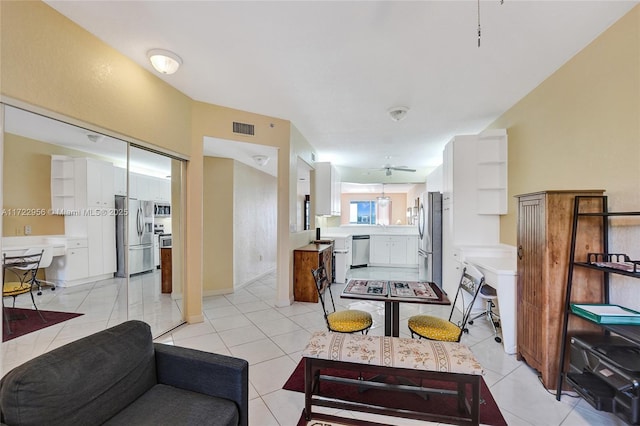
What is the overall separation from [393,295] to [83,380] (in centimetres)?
208

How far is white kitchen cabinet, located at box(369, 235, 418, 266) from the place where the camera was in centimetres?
764

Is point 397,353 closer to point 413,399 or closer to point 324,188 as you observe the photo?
point 413,399

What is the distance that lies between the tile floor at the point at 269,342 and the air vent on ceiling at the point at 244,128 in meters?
2.23

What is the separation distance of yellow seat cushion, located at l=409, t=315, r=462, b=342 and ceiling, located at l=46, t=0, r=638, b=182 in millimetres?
2382

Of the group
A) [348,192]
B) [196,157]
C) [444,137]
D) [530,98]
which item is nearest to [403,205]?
[348,192]

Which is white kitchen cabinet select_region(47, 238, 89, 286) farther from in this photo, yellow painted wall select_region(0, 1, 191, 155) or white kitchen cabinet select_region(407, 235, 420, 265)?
white kitchen cabinet select_region(407, 235, 420, 265)

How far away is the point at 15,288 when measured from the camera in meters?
1.93

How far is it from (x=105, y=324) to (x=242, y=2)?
304 cm

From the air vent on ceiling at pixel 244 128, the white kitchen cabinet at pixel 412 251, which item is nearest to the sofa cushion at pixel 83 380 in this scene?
the air vent on ceiling at pixel 244 128

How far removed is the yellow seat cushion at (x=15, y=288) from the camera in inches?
72.6

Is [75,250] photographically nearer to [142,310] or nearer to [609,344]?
[142,310]

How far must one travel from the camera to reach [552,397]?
2150mm

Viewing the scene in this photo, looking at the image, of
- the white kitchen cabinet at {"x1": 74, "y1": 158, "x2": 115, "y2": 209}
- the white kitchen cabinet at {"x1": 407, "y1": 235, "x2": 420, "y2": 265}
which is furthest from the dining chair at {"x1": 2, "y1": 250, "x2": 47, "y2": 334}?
the white kitchen cabinet at {"x1": 407, "y1": 235, "x2": 420, "y2": 265}

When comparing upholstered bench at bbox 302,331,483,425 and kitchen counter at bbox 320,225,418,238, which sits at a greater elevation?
kitchen counter at bbox 320,225,418,238
